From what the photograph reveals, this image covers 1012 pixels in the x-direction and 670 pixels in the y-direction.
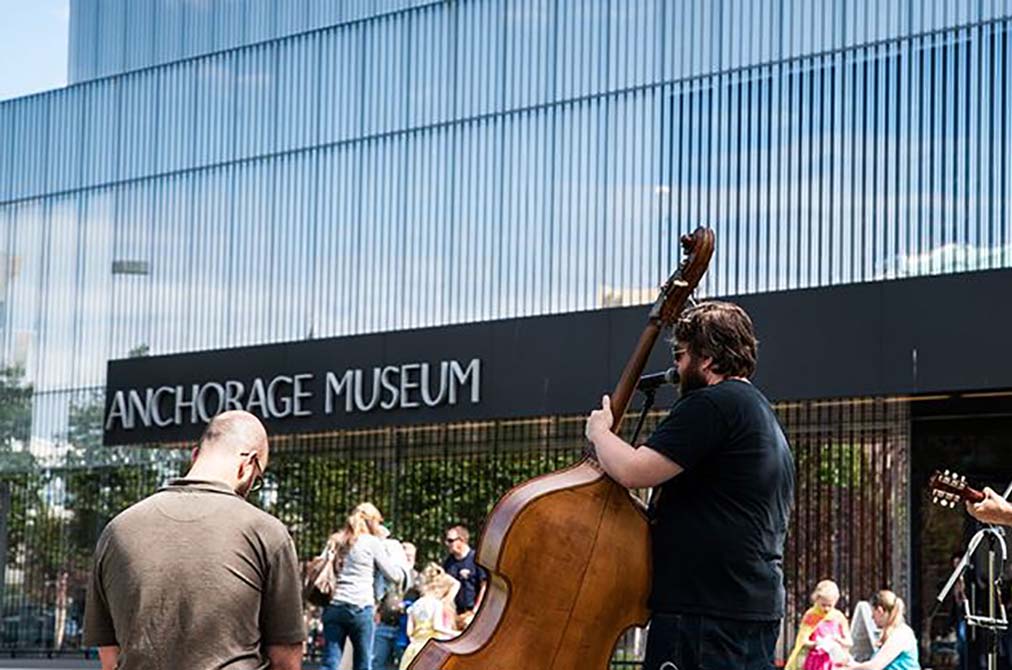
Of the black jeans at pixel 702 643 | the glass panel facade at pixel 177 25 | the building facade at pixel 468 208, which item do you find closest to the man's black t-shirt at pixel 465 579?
the building facade at pixel 468 208

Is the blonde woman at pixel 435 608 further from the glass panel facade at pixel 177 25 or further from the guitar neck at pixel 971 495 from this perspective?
the glass panel facade at pixel 177 25

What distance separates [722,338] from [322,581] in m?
9.72

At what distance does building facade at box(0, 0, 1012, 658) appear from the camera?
21.2 m

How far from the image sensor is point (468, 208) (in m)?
26.0

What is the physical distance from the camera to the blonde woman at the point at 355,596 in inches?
593

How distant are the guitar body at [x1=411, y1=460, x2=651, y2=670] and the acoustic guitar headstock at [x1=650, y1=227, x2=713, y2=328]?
21.9 inches

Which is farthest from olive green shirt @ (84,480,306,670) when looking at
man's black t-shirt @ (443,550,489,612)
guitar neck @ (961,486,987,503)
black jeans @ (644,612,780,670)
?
man's black t-shirt @ (443,550,489,612)

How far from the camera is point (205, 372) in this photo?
1065 inches

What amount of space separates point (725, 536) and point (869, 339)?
15.1 meters

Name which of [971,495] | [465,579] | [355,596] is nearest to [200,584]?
[971,495]

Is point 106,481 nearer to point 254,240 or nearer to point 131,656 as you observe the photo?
point 254,240

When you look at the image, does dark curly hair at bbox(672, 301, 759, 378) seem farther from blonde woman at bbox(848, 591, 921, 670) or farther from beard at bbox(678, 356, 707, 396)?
blonde woman at bbox(848, 591, 921, 670)

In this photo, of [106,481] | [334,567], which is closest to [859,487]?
[334,567]

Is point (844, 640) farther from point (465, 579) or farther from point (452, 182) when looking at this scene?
point (452, 182)
